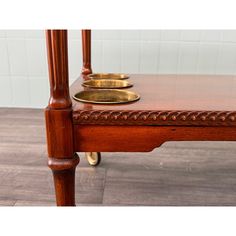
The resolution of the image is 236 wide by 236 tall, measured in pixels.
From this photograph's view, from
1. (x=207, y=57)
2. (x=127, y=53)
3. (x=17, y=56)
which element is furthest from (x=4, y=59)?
(x=207, y=57)

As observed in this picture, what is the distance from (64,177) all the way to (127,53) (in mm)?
920

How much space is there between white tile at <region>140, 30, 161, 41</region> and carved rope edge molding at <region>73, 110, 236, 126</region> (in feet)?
2.84

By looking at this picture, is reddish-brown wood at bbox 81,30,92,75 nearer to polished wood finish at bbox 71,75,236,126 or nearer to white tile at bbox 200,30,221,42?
polished wood finish at bbox 71,75,236,126

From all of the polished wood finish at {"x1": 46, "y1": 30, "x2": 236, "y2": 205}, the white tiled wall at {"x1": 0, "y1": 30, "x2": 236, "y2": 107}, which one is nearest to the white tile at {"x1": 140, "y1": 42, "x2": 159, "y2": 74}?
the white tiled wall at {"x1": 0, "y1": 30, "x2": 236, "y2": 107}

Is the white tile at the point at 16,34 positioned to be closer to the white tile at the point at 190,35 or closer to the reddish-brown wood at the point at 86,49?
the reddish-brown wood at the point at 86,49

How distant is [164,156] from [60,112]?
560mm

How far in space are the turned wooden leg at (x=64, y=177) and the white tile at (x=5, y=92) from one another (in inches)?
40.6

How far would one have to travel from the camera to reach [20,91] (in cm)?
137

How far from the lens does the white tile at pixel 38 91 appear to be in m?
1.36

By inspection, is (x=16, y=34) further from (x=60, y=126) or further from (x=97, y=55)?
(x=60, y=126)

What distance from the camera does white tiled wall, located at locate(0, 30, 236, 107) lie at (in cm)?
124
